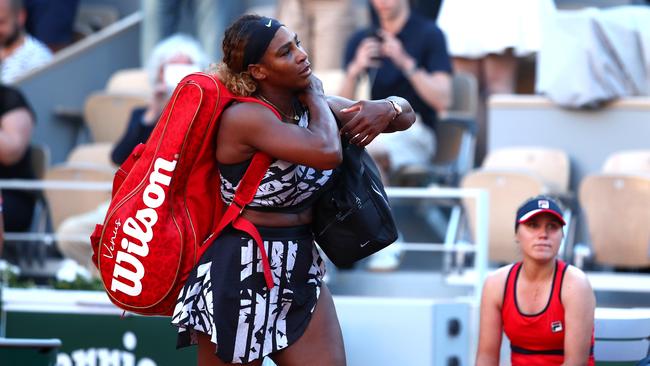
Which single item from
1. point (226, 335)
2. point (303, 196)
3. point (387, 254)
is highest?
point (303, 196)

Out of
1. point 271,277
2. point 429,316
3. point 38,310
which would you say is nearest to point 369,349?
point 429,316

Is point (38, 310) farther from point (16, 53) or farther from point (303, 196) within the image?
point (16, 53)

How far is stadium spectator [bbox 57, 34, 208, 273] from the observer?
8.05 metres

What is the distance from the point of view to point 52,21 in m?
11.5

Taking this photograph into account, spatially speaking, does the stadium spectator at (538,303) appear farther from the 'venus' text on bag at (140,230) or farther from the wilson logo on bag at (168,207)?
the 'venus' text on bag at (140,230)

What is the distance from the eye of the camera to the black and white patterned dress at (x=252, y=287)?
3955 mm

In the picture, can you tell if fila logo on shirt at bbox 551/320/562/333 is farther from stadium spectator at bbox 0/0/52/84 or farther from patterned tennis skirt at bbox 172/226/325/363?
stadium spectator at bbox 0/0/52/84

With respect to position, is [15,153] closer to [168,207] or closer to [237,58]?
[168,207]

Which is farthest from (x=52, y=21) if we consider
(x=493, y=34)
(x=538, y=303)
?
(x=538, y=303)

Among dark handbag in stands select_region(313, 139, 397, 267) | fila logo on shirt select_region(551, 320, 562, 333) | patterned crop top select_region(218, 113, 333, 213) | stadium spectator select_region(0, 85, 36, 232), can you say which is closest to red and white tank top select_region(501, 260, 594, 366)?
fila logo on shirt select_region(551, 320, 562, 333)

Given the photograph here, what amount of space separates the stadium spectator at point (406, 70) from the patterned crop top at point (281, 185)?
13.9 feet

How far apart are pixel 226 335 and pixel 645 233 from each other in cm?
412

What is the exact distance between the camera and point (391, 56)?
27.9 feet

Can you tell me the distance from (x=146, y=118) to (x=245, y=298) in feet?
14.7
